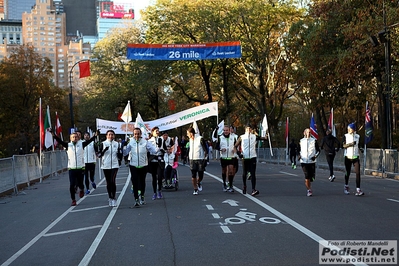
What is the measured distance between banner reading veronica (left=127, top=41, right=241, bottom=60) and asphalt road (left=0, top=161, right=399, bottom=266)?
18.0 metres

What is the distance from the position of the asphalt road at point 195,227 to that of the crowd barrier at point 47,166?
280 centimetres

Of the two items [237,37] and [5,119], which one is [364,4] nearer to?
[237,37]

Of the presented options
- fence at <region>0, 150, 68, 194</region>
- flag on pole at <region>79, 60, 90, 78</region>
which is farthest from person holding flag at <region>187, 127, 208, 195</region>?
flag on pole at <region>79, 60, 90, 78</region>

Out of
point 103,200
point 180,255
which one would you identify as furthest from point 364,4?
point 180,255

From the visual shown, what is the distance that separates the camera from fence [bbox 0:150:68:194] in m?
18.8

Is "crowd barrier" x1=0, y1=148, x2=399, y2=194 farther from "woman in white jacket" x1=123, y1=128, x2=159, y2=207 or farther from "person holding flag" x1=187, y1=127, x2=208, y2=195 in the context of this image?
"person holding flag" x1=187, y1=127, x2=208, y2=195

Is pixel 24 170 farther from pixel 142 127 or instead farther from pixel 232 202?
pixel 232 202

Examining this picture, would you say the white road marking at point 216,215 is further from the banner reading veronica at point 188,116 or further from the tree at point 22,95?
the tree at point 22,95

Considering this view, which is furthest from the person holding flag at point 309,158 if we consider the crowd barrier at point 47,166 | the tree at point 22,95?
the tree at point 22,95

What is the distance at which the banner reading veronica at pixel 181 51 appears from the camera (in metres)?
33.6

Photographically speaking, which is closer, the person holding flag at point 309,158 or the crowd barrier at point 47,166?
the person holding flag at point 309,158

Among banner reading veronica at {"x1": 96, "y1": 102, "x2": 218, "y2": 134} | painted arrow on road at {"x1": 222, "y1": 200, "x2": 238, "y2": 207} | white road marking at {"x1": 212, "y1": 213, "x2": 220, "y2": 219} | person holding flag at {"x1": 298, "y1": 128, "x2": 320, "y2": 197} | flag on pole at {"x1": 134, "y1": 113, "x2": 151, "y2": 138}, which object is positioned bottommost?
painted arrow on road at {"x1": 222, "y1": 200, "x2": 238, "y2": 207}

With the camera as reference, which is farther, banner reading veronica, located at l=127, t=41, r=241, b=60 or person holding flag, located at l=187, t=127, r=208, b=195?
banner reading veronica, located at l=127, t=41, r=241, b=60

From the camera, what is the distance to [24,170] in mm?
22016
